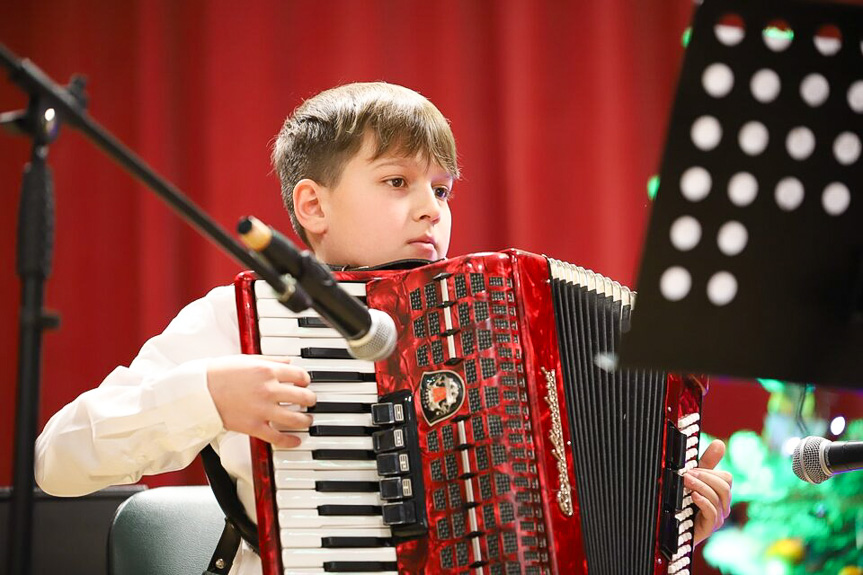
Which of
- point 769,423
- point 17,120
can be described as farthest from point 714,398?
point 17,120

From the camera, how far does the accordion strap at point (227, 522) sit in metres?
1.41

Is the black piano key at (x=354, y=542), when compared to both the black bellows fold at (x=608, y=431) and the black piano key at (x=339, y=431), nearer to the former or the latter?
the black piano key at (x=339, y=431)

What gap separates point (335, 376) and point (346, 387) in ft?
0.07

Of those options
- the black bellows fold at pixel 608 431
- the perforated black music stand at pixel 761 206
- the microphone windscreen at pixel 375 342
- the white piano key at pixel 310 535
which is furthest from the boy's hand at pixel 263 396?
the perforated black music stand at pixel 761 206

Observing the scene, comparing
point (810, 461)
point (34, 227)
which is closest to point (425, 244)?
point (810, 461)

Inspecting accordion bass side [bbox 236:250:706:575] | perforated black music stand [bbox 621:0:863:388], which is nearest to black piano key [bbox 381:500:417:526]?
accordion bass side [bbox 236:250:706:575]

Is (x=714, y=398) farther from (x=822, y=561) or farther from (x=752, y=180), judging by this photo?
(x=752, y=180)

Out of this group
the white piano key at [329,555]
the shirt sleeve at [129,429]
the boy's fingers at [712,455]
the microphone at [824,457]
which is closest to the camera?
the white piano key at [329,555]

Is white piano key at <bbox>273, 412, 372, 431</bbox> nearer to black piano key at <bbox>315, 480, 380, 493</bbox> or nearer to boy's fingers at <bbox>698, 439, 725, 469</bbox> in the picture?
black piano key at <bbox>315, 480, 380, 493</bbox>

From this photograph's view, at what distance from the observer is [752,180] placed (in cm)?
102

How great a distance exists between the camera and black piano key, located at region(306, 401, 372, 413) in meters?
1.30

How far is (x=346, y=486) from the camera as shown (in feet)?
4.19

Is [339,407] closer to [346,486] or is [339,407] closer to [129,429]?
[346,486]

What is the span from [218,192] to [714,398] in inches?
63.0
